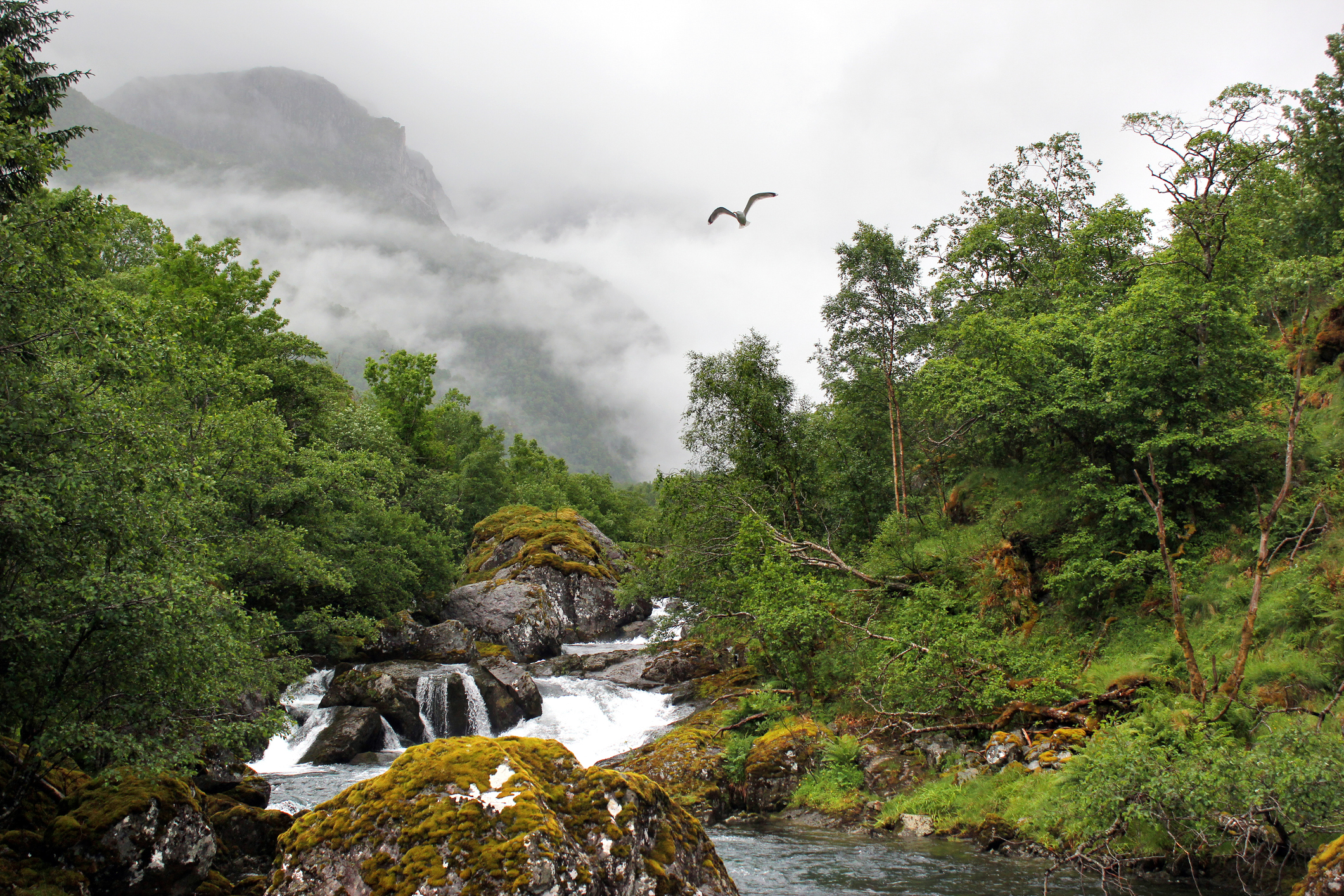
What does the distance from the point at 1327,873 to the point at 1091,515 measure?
13.1m

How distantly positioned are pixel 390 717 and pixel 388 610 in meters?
7.04

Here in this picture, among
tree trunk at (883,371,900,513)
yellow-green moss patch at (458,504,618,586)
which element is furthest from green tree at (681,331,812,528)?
yellow-green moss patch at (458,504,618,586)

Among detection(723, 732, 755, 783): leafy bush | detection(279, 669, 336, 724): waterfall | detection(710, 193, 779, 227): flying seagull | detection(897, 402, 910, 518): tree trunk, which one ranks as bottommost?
detection(723, 732, 755, 783): leafy bush

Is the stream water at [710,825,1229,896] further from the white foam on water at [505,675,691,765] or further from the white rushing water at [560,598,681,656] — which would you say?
the white rushing water at [560,598,681,656]

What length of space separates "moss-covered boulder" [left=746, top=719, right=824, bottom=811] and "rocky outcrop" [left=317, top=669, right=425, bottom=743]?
441 inches

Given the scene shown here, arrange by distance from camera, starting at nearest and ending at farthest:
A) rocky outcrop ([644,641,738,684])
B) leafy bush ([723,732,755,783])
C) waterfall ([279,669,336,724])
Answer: leafy bush ([723,732,755,783]) < waterfall ([279,669,336,724]) < rocky outcrop ([644,641,738,684])

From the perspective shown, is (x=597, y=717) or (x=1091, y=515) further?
(x=597, y=717)

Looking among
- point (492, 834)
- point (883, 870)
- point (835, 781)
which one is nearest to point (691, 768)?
point (835, 781)

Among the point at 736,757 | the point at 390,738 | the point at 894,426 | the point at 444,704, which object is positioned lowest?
the point at 736,757

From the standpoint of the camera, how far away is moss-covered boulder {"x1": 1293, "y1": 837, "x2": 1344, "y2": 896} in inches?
290

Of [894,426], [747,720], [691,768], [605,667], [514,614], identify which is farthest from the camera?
[514,614]

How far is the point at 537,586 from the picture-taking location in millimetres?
37406

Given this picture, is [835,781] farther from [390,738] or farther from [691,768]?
[390,738]

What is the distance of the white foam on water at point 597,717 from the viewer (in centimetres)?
2272
